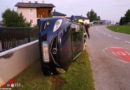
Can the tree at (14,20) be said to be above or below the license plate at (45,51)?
above

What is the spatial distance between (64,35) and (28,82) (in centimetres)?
172

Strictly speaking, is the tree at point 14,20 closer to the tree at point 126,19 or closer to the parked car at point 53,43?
the parked car at point 53,43

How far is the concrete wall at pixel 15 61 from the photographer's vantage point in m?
3.25

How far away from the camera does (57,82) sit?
3.43m

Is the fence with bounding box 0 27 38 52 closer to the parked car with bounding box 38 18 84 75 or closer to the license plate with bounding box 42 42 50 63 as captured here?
the parked car with bounding box 38 18 84 75

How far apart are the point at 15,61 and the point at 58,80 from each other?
1.50 m

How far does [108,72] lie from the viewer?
13.6 ft

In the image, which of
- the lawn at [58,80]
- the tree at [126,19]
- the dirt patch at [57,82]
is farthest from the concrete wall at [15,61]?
the tree at [126,19]

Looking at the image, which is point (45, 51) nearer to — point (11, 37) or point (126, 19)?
point (11, 37)

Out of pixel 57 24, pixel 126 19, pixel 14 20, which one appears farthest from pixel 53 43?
pixel 126 19

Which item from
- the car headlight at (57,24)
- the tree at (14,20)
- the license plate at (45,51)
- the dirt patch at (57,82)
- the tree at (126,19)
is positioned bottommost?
the dirt patch at (57,82)

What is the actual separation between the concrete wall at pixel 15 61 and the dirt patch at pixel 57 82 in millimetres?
1227

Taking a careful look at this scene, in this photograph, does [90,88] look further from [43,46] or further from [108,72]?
[43,46]

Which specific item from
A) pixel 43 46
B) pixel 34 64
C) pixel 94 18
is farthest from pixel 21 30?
pixel 94 18
